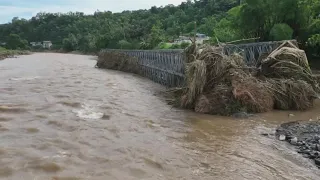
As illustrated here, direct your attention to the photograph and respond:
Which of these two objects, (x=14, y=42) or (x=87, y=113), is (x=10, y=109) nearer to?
(x=87, y=113)

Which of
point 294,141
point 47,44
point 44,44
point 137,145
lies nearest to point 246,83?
point 294,141

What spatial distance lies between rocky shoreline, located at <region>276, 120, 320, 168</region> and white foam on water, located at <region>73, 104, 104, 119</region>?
21.0 feet

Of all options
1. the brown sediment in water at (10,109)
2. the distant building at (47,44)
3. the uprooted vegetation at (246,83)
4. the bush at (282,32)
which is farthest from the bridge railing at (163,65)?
the distant building at (47,44)

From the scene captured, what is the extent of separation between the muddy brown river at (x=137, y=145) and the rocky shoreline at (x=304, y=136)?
324mm

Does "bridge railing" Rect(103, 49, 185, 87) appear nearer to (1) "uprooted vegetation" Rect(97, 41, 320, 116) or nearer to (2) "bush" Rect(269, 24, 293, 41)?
(1) "uprooted vegetation" Rect(97, 41, 320, 116)

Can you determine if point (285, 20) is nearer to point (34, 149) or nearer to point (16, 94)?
point (16, 94)

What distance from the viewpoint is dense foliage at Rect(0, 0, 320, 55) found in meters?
27.8

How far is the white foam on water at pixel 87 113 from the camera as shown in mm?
12821

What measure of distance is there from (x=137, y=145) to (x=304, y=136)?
488cm

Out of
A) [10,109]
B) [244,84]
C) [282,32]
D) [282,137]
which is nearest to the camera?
[282,137]

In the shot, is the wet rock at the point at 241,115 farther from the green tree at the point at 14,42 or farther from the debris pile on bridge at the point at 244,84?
the green tree at the point at 14,42

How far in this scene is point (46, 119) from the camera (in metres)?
11.9

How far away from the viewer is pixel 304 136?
10.2m

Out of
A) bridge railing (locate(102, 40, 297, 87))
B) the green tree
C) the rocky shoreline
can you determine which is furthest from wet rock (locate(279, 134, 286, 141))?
the green tree
